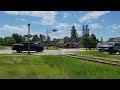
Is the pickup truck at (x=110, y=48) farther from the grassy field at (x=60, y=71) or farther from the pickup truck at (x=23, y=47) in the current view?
the grassy field at (x=60, y=71)

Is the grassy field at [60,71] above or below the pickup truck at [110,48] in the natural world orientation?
below

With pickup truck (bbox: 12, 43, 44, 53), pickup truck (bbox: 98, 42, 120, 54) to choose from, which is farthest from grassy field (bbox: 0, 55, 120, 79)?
pickup truck (bbox: 12, 43, 44, 53)

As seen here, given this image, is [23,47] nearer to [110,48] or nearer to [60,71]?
[110,48]

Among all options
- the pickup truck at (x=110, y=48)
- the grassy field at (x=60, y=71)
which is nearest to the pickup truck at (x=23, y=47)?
the pickup truck at (x=110, y=48)

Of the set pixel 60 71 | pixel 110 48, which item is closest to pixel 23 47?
pixel 110 48

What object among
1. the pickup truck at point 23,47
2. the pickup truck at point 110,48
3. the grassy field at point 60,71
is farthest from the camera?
the pickup truck at point 23,47

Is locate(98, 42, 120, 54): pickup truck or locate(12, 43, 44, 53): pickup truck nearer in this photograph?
locate(98, 42, 120, 54): pickup truck

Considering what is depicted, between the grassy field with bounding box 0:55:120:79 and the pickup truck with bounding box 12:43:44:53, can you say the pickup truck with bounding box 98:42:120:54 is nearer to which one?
the pickup truck with bounding box 12:43:44:53
